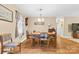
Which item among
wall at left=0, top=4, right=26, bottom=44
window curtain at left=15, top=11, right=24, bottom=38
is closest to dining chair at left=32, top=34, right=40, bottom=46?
window curtain at left=15, top=11, right=24, bottom=38

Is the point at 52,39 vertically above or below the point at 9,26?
below

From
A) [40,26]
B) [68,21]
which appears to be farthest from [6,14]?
[68,21]

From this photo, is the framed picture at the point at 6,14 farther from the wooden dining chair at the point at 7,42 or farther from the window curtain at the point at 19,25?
the wooden dining chair at the point at 7,42

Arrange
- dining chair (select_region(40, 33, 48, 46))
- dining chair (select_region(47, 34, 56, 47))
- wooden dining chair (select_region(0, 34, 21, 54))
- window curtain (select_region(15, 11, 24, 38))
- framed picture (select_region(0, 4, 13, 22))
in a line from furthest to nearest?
dining chair (select_region(47, 34, 56, 47))
dining chair (select_region(40, 33, 48, 46))
window curtain (select_region(15, 11, 24, 38))
framed picture (select_region(0, 4, 13, 22))
wooden dining chair (select_region(0, 34, 21, 54))

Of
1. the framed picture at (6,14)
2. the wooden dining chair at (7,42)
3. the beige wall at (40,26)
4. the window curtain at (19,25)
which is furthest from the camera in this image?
the beige wall at (40,26)

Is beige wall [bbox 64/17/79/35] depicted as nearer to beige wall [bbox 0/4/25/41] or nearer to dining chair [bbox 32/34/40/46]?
dining chair [bbox 32/34/40/46]

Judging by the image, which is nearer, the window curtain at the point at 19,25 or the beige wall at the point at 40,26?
the window curtain at the point at 19,25

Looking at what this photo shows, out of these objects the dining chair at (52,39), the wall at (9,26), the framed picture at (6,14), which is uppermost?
the framed picture at (6,14)

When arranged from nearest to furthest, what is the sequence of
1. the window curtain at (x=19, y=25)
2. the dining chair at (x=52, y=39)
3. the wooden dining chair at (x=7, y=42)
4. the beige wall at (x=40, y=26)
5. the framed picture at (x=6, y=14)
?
the wooden dining chair at (x=7, y=42), the framed picture at (x=6, y=14), the window curtain at (x=19, y=25), the beige wall at (x=40, y=26), the dining chair at (x=52, y=39)

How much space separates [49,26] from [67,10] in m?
0.81

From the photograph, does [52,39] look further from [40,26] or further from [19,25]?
[19,25]

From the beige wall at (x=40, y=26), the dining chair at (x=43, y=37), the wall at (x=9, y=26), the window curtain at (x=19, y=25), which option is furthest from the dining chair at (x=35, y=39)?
the wall at (x=9, y=26)

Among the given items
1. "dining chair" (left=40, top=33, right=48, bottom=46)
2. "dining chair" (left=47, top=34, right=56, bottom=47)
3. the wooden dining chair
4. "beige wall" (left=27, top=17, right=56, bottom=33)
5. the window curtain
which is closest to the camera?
the wooden dining chair

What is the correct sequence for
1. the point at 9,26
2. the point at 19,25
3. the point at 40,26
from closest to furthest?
the point at 9,26 → the point at 19,25 → the point at 40,26
